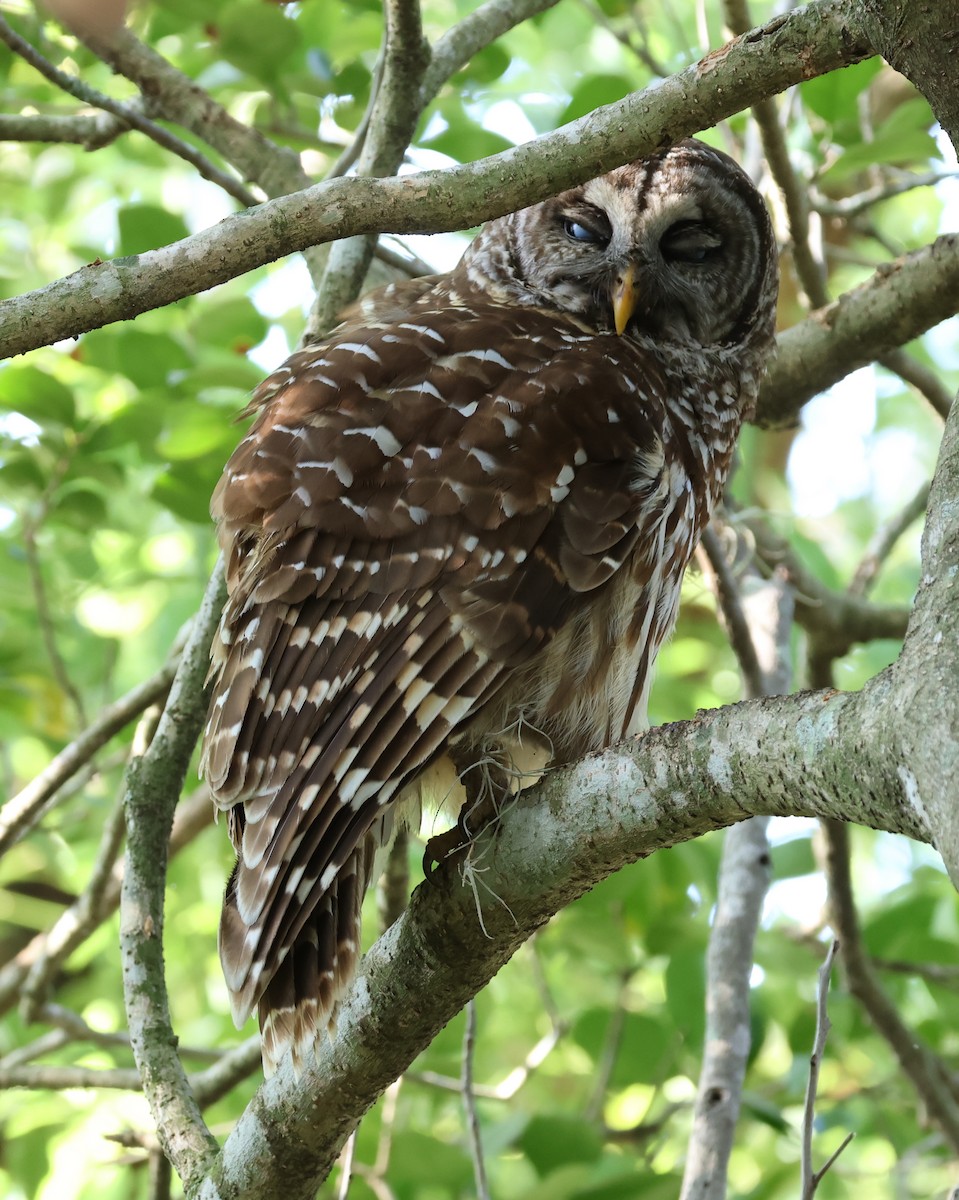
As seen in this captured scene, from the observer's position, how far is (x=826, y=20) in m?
1.49

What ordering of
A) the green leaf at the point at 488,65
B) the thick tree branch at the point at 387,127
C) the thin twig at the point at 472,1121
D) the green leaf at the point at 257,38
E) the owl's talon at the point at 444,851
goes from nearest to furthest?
the owl's talon at the point at 444,851
the thin twig at the point at 472,1121
the thick tree branch at the point at 387,127
the green leaf at the point at 257,38
the green leaf at the point at 488,65

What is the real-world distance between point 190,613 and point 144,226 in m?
1.43

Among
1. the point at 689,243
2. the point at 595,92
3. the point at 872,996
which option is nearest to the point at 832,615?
the point at 872,996

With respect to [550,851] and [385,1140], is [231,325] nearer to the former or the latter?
[385,1140]

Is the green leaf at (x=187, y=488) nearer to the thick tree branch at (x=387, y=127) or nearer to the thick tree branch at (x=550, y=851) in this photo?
the thick tree branch at (x=387, y=127)

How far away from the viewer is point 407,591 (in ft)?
6.66

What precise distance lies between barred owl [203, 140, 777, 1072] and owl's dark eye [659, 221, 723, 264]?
0.52 meters

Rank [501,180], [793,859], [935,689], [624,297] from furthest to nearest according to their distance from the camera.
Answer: [793,859] < [624,297] < [501,180] < [935,689]

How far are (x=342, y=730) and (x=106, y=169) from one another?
3.93m

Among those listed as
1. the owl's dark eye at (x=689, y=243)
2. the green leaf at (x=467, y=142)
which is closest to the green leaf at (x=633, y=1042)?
the owl's dark eye at (x=689, y=243)

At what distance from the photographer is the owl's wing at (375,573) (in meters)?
1.97

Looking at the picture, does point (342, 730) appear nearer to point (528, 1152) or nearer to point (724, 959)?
point (724, 959)

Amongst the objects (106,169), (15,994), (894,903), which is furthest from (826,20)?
(106,169)

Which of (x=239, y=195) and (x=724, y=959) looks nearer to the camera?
(x=724, y=959)
